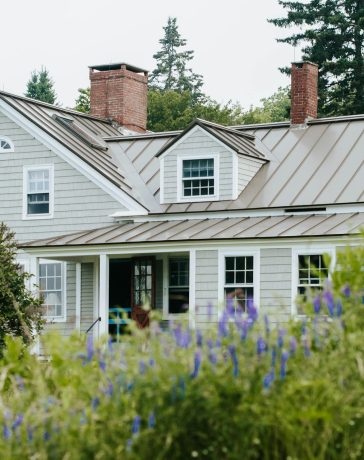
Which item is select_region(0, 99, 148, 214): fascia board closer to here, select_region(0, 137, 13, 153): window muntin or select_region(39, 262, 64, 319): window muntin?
select_region(0, 137, 13, 153): window muntin

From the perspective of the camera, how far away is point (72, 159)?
1190 inches

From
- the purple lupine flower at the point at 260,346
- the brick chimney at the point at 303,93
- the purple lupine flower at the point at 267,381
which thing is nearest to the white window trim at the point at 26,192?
the brick chimney at the point at 303,93

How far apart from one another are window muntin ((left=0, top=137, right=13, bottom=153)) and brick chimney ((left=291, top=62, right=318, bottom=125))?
24.1 feet

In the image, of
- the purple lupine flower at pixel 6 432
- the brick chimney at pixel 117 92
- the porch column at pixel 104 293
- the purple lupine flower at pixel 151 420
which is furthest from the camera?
the brick chimney at pixel 117 92

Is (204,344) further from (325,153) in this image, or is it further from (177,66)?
(177,66)

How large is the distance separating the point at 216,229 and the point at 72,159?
4706 millimetres

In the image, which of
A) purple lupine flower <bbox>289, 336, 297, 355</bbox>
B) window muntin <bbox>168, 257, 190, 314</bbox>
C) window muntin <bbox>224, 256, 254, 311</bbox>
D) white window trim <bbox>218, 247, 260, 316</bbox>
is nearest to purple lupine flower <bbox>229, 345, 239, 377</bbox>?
purple lupine flower <bbox>289, 336, 297, 355</bbox>

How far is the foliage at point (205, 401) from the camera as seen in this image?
7.53m

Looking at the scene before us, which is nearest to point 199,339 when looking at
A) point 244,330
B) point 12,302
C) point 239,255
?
point 244,330

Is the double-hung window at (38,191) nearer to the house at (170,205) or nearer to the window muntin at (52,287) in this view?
the house at (170,205)

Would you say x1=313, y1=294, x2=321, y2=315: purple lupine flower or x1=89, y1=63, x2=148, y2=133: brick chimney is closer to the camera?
x1=313, y1=294, x2=321, y2=315: purple lupine flower

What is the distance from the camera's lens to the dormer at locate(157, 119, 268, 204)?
96.8 ft

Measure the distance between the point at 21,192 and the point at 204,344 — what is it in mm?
23580

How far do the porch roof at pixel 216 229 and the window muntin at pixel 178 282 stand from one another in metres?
0.99
